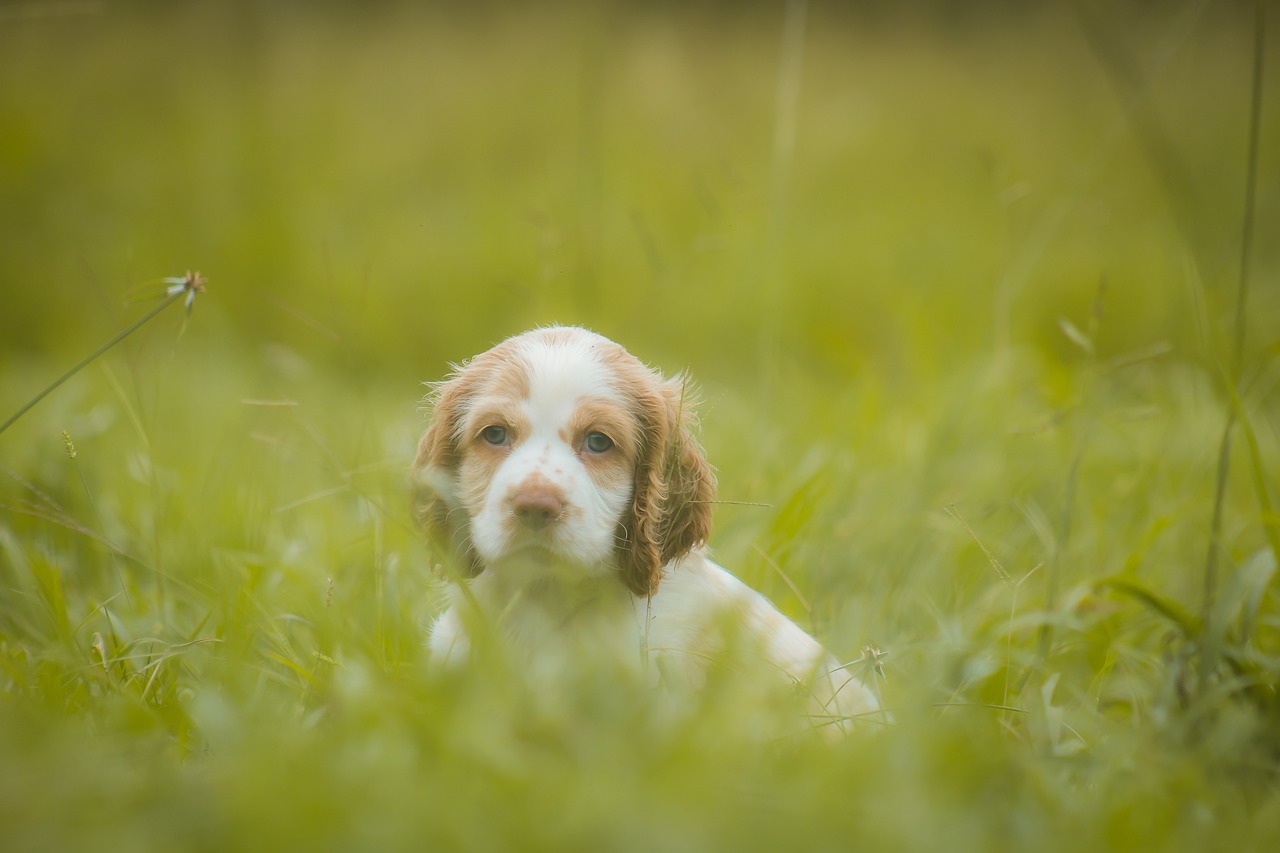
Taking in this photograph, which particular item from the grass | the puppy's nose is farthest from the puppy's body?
the grass

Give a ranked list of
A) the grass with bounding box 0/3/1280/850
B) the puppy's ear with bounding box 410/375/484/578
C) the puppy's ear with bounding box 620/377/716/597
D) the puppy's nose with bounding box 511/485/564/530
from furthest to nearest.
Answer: the puppy's ear with bounding box 410/375/484/578
the puppy's ear with bounding box 620/377/716/597
the puppy's nose with bounding box 511/485/564/530
the grass with bounding box 0/3/1280/850

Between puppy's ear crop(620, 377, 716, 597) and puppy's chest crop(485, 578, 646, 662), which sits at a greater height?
puppy's ear crop(620, 377, 716, 597)

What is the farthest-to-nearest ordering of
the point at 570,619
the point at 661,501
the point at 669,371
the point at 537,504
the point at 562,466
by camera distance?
the point at 669,371 → the point at 661,501 → the point at 570,619 → the point at 562,466 → the point at 537,504

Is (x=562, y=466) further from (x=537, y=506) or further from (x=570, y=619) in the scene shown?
(x=570, y=619)

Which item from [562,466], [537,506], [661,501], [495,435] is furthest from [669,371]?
[537,506]

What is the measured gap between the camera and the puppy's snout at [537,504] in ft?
7.11

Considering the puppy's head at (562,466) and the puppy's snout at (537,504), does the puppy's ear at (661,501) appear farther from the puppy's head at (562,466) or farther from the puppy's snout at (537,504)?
the puppy's snout at (537,504)

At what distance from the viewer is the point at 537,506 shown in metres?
2.17

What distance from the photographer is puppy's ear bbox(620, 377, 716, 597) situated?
2.42 m

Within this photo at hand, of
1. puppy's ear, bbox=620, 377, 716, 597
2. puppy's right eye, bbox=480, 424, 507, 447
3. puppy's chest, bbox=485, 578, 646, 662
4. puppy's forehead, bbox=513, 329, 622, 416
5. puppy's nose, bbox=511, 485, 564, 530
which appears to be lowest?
puppy's chest, bbox=485, 578, 646, 662

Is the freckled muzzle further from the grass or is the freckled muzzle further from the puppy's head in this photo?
the grass

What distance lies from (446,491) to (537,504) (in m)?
0.49

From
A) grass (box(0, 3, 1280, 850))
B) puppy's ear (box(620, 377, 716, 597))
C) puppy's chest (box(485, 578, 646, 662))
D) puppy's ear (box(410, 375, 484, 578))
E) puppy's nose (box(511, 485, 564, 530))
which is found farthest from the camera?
puppy's ear (box(410, 375, 484, 578))

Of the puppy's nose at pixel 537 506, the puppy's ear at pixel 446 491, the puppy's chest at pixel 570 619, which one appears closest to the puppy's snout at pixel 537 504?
the puppy's nose at pixel 537 506
